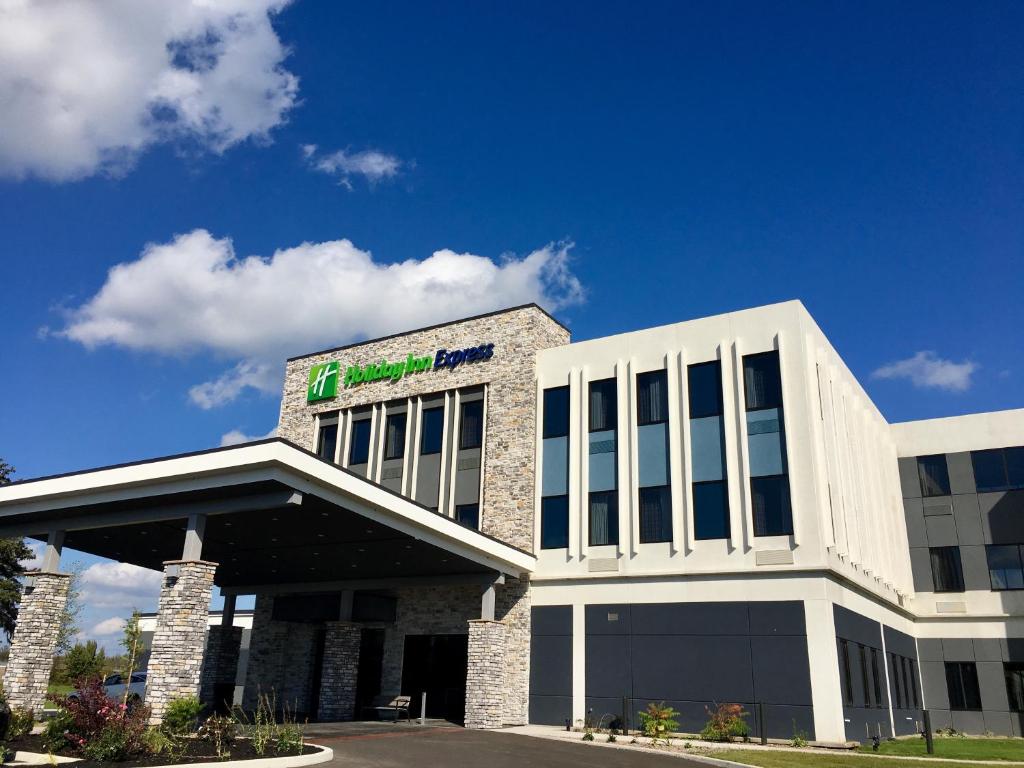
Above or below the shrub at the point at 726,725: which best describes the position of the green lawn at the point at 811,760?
below

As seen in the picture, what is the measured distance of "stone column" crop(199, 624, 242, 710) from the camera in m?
33.8

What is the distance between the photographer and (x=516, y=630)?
Result: 28.8m

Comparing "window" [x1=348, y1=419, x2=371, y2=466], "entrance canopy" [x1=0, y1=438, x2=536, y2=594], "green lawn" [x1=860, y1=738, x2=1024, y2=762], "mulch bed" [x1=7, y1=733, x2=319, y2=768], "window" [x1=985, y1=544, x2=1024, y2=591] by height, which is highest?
"window" [x1=348, y1=419, x2=371, y2=466]

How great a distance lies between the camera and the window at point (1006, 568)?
36188 mm

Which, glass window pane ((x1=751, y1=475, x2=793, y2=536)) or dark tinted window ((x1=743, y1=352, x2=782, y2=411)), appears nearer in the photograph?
glass window pane ((x1=751, y1=475, x2=793, y2=536))

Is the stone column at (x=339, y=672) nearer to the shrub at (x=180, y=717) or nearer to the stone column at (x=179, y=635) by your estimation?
the stone column at (x=179, y=635)

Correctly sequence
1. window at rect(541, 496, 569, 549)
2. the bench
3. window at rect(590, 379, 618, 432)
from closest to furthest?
the bench → window at rect(541, 496, 569, 549) → window at rect(590, 379, 618, 432)

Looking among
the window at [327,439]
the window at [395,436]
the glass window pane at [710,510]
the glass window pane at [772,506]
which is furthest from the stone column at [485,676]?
the window at [327,439]

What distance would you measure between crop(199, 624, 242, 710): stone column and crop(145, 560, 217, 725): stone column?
1521 centimetres

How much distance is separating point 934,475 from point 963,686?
31.4 ft

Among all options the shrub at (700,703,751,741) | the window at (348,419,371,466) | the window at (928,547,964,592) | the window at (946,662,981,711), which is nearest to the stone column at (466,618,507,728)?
the shrub at (700,703,751,741)

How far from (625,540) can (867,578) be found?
9.39 m

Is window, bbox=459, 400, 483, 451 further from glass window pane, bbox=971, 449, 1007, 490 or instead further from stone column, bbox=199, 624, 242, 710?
glass window pane, bbox=971, 449, 1007, 490

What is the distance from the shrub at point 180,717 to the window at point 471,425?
16.3 m
